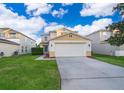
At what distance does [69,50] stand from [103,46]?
321 inches

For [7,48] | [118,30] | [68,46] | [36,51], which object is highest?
[118,30]

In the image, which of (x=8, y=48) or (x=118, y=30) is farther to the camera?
(x=8, y=48)

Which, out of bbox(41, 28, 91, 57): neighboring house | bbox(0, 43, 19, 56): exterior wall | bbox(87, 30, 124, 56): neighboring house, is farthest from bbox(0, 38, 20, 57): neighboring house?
bbox(87, 30, 124, 56): neighboring house

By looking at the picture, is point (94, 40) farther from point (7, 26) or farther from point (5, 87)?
point (5, 87)

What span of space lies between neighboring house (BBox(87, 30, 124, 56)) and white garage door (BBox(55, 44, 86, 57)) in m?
4.79

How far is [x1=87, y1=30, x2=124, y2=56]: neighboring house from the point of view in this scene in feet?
77.9

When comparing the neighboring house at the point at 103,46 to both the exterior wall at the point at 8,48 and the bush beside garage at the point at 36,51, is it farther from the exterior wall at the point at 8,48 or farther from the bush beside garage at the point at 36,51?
the exterior wall at the point at 8,48

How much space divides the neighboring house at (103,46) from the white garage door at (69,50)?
15.7ft

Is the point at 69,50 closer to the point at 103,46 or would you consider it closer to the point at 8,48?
the point at 103,46

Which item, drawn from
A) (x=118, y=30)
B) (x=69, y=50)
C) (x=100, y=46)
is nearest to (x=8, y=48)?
(x=69, y=50)

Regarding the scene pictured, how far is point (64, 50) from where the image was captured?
2281cm

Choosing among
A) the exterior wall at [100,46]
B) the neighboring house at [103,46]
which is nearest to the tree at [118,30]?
the neighboring house at [103,46]

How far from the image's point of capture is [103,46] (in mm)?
Result: 28078

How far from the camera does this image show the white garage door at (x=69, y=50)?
74.6ft
